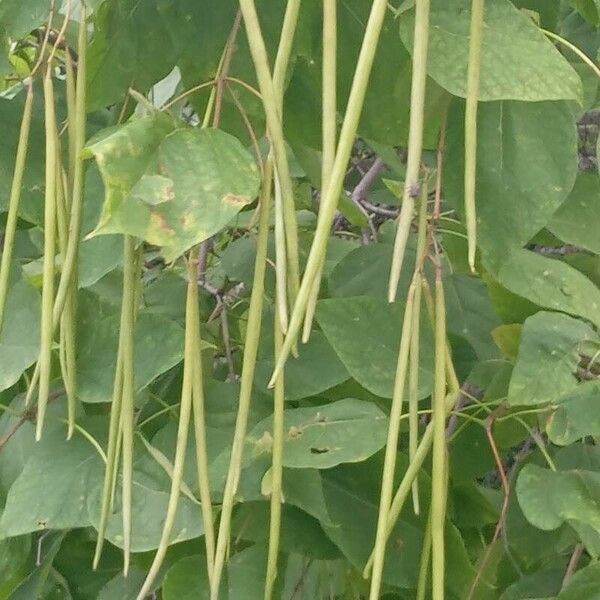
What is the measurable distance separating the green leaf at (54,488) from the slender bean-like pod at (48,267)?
138 millimetres

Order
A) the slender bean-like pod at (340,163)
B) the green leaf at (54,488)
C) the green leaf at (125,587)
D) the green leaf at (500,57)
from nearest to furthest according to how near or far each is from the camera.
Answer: the slender bean-like pod at (340,163)
the green leaf at (500,57)
the green leaf at (54,488)
the green leaf at (125,587)

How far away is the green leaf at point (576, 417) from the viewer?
514 mm

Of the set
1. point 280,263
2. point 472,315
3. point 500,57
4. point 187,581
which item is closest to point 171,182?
point 280,263

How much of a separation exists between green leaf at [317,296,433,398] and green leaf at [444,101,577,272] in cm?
8

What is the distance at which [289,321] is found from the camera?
0.37m

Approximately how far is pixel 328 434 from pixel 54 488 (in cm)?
17

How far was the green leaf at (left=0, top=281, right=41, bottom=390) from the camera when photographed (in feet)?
1.75

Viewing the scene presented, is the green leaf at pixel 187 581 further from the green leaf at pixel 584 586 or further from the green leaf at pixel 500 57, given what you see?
the green leaf at pixel 500 57

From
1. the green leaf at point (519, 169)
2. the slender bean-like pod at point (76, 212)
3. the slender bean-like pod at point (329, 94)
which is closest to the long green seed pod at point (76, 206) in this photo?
the slender bean-like pod at point (76, 212)

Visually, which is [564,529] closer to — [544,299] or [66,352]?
[544,299]

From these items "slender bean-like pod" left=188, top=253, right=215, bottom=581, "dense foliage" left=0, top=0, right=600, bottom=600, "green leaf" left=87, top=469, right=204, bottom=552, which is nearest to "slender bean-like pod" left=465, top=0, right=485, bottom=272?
"dense foliage" left=0, top=0, right=600, bottom=600

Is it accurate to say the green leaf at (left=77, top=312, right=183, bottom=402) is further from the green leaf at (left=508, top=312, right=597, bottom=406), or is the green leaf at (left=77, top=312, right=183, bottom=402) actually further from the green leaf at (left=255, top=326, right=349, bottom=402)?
the green leaf at (left=508, top=312, right=597, bottom=406)

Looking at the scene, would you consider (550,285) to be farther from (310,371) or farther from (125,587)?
(125,587)

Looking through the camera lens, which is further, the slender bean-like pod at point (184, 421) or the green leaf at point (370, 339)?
the green leaf at point (370, 339)
